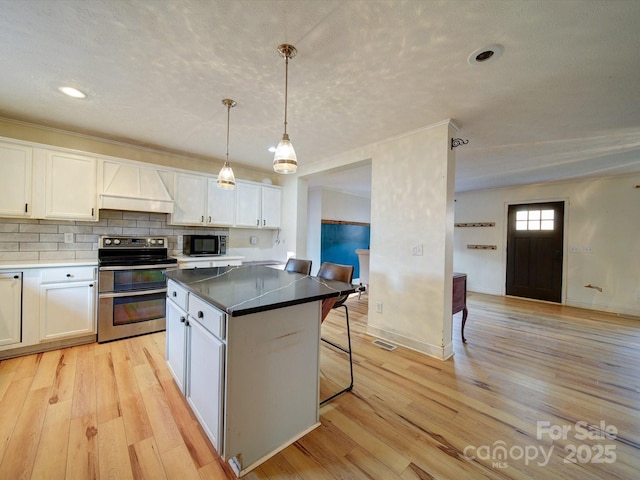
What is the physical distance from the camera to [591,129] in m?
2.75

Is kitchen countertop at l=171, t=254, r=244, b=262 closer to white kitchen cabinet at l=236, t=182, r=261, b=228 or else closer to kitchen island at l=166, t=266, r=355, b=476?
white kitchen cabinet at l=236, t=182, r=261, b=228

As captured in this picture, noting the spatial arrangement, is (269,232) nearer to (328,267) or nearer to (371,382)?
(328,267)

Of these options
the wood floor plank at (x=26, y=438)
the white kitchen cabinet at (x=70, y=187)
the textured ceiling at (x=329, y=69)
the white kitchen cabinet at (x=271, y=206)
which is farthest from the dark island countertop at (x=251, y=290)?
the white kitchen cabinet at (x=271, y=206)

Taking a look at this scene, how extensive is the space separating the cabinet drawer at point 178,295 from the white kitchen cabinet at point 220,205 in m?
1.94

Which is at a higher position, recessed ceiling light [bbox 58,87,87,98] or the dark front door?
recessed ceiling light [bbox 58,87,87,98]

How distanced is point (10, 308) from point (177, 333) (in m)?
1.88

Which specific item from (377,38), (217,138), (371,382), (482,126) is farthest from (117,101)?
(482,126)

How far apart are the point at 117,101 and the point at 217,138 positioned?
3.37 ft

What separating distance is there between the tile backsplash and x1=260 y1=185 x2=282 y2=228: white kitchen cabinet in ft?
4.56

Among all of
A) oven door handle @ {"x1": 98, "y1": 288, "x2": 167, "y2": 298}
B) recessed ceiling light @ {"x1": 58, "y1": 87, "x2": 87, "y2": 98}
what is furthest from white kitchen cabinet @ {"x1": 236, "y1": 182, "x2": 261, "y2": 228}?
recessed ceiling light @ {"x1": 58, "y1": 87, "x2": 87, "y2": 98}

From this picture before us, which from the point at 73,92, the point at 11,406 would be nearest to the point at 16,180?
the point at 73,92

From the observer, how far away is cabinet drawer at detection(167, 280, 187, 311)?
1.82m

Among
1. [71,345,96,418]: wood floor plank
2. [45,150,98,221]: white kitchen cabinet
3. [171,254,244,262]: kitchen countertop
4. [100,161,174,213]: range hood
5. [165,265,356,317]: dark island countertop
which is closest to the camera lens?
[165,265,356,317]: dark island countertop

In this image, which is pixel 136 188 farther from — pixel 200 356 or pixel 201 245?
pixel 200 356
